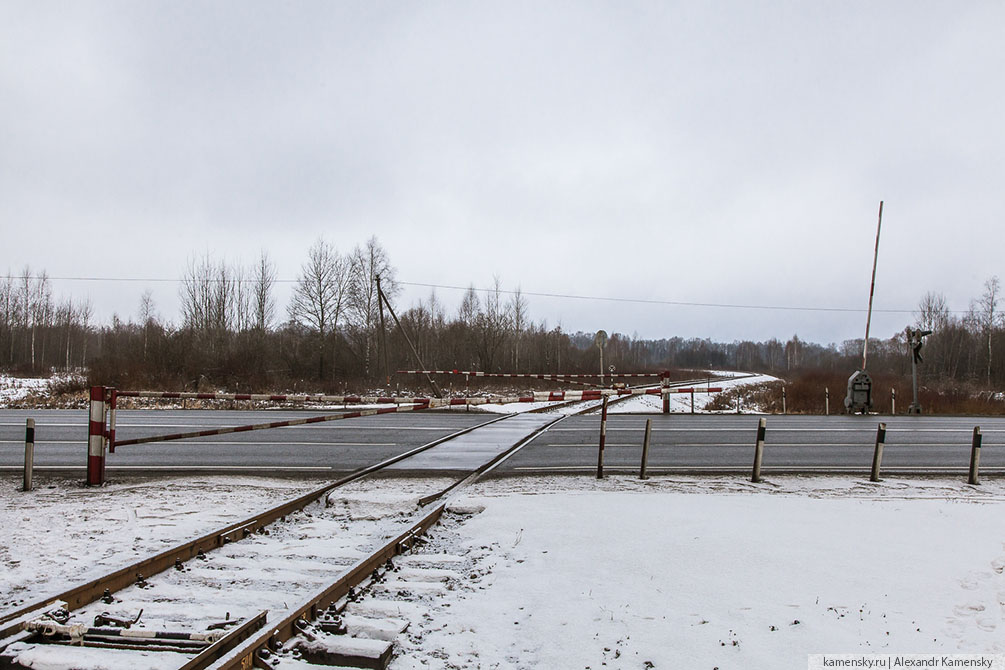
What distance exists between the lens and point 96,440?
8.72 metres

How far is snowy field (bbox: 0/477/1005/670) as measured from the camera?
12.7 feet

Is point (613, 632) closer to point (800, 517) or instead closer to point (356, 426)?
point (800, 517)

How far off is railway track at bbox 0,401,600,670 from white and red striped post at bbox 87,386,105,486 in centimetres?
351

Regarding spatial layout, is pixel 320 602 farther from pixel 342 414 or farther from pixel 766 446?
pixel 766 446

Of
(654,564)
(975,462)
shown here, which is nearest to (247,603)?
(654,564)

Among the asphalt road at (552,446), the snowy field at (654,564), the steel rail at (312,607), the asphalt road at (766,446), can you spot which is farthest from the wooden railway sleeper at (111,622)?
the asphalt road at (766,446)

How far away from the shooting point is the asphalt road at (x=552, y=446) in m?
10.7

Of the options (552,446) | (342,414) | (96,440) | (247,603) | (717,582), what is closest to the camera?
(247,603)

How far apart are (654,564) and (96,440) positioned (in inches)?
299

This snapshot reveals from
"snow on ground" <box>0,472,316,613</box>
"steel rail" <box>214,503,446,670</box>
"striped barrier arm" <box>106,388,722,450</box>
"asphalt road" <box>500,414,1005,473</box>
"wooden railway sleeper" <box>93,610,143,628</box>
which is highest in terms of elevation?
"striped barrier arm" <box>106,388,722,450</box>

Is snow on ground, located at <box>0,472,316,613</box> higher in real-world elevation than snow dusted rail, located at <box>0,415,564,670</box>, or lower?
lower

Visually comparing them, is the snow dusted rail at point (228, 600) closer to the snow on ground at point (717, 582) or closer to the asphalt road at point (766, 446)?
the snow on ground at point (717, 582)

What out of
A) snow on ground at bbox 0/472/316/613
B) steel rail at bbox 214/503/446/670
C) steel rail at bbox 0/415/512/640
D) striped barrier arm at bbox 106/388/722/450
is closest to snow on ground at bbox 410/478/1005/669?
steel rail at bbox 214/503/446/670

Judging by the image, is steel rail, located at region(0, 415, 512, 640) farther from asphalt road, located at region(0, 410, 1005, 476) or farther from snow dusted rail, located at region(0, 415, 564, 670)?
asphalt road, located at region(0, 410, 1005, 476)
